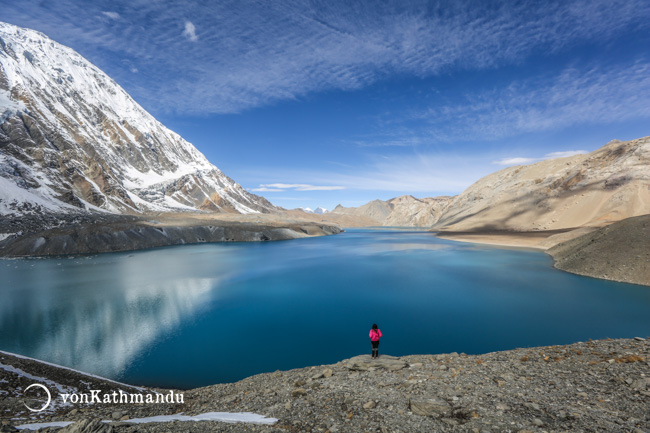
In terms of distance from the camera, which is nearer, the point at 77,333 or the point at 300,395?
the point at 300,395

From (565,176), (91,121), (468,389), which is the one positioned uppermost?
(91,121)

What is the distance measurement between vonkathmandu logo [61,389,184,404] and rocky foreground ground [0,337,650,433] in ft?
1.73

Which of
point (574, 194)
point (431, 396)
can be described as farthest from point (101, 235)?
point (574, 194)

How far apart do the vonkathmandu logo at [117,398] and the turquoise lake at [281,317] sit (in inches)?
117

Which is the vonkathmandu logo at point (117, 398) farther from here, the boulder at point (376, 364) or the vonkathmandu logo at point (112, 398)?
the boulder at point (376, 364)

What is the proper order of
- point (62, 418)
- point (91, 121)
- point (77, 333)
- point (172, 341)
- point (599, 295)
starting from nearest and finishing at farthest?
point (62, 418)
point (172, 341)
point (77, 333)
point (599, 295)
point (91, 121)

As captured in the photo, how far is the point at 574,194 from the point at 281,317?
110 metres

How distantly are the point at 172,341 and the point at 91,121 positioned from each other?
240707 mm

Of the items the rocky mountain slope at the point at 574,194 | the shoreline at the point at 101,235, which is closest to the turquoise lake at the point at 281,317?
the shoreline at the point at 101,235

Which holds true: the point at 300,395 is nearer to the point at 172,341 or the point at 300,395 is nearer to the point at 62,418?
the point at 62,418

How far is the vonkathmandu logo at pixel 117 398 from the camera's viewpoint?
988 cm

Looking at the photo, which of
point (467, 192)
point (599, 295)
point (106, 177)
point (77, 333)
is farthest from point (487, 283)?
point (106, 177)

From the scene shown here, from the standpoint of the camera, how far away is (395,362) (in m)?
11.2

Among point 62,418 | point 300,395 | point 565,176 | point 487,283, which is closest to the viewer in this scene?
point 62,418
